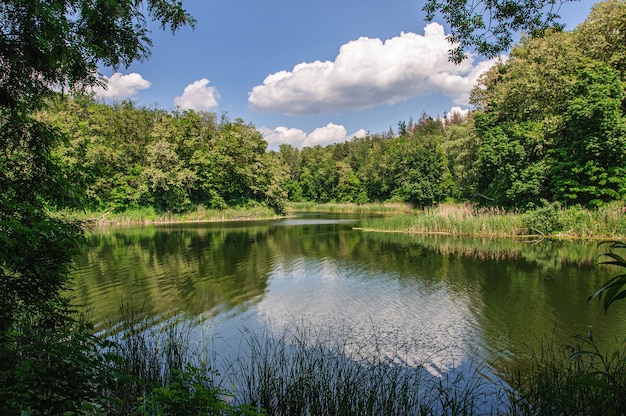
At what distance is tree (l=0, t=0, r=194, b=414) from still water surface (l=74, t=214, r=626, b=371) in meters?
1.46

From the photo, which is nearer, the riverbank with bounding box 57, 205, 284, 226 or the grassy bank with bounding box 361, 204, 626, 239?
the grassy bank with bounding box 361, 204, 626, 239

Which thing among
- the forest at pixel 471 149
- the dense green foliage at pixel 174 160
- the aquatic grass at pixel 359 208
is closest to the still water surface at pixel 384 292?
the forest at pixel 471 149

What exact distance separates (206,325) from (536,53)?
28355mm

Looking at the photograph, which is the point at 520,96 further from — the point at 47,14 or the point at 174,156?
the point at 174,156

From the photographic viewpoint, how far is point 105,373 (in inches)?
133

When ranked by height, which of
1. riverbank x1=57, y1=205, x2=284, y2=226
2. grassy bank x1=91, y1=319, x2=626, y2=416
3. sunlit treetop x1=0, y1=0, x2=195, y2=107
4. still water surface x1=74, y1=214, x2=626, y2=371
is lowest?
still water surface x1=74, y1=214, x2=626, y2=371

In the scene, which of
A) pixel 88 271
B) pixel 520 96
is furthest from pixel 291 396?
pixel 520 96

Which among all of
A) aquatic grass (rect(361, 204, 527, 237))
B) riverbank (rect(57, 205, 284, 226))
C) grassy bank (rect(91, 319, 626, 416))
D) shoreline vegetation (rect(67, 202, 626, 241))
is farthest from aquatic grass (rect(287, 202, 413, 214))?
grassy bank (rect(91, 319, 626, 416))

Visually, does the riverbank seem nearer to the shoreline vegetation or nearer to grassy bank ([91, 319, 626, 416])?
the shoreline vegetation

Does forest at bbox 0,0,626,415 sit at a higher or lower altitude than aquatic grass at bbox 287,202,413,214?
higher

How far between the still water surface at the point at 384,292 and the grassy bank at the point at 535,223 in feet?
5.46

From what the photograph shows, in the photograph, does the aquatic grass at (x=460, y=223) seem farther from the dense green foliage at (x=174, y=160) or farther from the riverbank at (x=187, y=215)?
the dense green foliage at (x=174, y=160)

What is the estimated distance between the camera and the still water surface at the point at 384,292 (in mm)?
8578

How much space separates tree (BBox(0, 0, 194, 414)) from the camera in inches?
164
